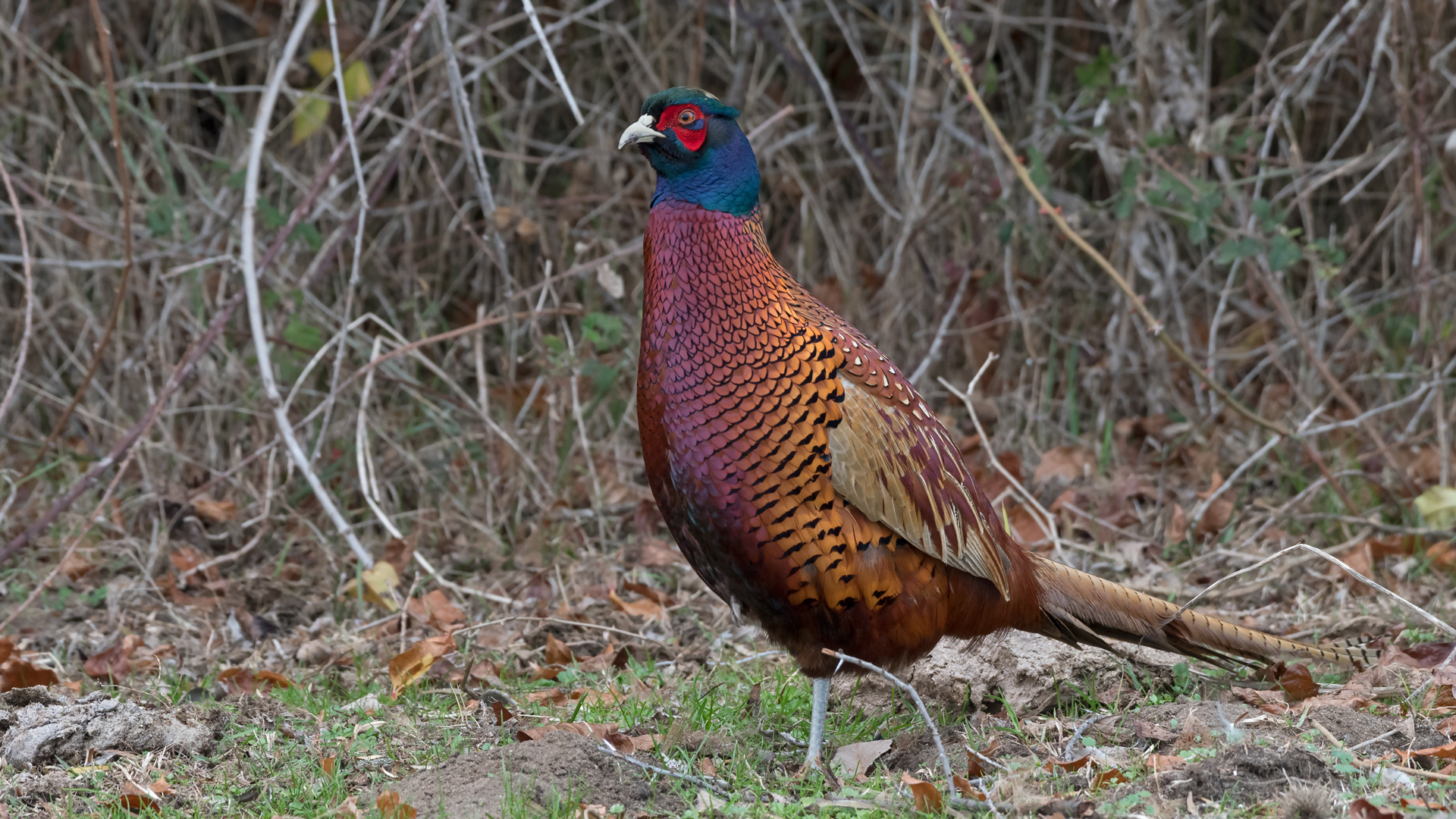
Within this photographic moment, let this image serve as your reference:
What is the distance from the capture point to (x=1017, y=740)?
282 centimetres

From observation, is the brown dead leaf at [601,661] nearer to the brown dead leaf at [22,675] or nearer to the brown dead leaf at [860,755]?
the brown dead leaf at [860,755]

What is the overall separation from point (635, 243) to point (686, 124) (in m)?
1.81

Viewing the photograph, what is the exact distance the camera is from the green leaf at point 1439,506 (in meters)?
4.04

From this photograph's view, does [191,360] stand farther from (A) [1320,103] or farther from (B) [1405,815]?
(A) [1320,103]

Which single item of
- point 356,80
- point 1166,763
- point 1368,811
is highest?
point 356,80

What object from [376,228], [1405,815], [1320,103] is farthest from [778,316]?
[1320,103]

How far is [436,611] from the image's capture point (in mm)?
4004

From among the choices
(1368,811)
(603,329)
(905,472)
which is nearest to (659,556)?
(603,329)

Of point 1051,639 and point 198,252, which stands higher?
point 198,252

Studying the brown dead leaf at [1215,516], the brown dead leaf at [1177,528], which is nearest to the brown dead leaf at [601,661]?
the brown dead leaf at [1177,528]

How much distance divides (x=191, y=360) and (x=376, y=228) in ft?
6.32

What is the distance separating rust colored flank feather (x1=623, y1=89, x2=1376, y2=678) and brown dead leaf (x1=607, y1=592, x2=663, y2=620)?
3.73 feet

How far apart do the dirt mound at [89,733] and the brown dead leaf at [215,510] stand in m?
1.79

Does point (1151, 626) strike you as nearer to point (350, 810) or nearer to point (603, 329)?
point (350, 810)
